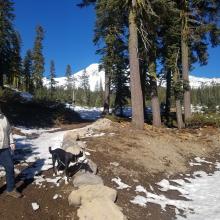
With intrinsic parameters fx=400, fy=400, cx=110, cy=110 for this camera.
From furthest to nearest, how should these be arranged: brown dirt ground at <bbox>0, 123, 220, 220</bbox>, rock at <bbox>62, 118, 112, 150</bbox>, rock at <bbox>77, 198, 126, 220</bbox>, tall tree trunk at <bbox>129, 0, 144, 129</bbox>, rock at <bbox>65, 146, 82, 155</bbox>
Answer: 1. tall tree trunk at <bbox>129, 0, 144, 129</bbox>
2. rock at <bbox>62, 118, 112, 150</bbox>
3. rock at <bbox>65, 146, 82, 155</bbox>
4. brown dirt ground at <bbox>0, 123, 220, 220</bbox>
5. rock at <bbox>77, 198, 126, 220</bbox>

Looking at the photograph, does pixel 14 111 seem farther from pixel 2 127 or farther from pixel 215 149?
pixel 2 127

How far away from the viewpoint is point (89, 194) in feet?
29.5

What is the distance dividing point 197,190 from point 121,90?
83.2 ft

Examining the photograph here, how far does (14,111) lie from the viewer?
28.0 metres

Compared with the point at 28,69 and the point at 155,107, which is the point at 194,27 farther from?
the point at 28,69

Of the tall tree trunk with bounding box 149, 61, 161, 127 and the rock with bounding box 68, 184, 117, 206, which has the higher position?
the tall tree trunk with bounding box 149, 61, 161, 127

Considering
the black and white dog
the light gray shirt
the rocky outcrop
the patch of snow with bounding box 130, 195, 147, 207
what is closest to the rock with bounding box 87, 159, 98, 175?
the rocky outcrop

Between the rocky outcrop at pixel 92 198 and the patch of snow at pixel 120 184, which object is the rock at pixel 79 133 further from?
the rocky outcrop at pixel 92 198

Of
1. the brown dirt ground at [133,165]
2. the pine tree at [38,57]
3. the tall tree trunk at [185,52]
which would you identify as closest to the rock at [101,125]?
the brown dirt ground at [133,165]

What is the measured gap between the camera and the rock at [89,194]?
29.2 feet

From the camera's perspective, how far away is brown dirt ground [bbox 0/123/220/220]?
873cm

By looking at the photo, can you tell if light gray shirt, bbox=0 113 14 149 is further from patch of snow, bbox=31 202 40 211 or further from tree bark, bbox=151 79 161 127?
tree bark, bbox=151 79 161 127

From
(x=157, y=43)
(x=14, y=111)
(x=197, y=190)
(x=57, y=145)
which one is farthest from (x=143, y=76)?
(x=197, y=190)

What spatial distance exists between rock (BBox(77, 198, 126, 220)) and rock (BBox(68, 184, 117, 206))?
0.54 ft
